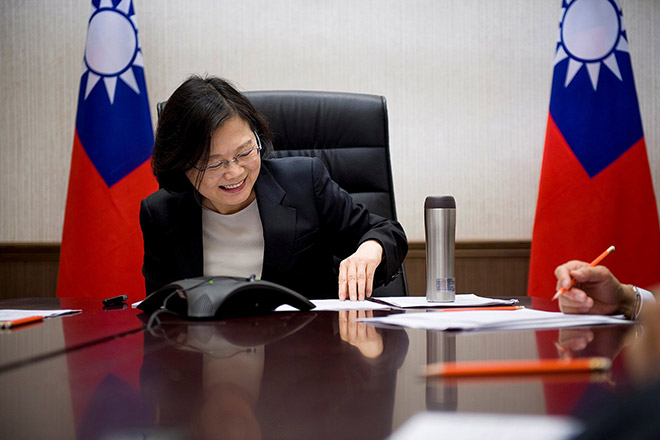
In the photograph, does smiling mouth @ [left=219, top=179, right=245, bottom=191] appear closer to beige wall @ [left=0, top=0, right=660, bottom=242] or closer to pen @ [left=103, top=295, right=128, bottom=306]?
pen @ [left=103, top=295, right=128, bottom=306]

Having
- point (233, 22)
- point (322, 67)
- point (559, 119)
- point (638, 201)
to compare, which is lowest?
point (638, 201)

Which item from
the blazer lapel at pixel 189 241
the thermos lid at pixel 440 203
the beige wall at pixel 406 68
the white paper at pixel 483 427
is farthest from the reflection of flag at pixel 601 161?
the white paper at pixel 483 427

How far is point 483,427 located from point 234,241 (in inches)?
55.2

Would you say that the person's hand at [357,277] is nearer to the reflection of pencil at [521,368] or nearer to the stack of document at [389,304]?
the stack of document at [389,304]

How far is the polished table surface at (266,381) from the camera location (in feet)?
1.28

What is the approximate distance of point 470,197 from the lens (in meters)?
2.67

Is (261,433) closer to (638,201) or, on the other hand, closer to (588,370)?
(588,370)

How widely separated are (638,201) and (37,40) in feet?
8.69

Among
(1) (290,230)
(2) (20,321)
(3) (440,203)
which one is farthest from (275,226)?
(2) (20,321)

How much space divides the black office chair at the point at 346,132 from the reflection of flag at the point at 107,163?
0.76 meters

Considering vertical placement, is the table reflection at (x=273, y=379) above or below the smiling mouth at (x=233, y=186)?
below

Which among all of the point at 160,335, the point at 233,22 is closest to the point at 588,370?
the point at 160,335

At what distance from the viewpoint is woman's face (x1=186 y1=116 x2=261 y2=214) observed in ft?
4.94

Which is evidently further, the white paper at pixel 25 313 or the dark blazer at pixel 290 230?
the dark blazer at pixel 290 230
